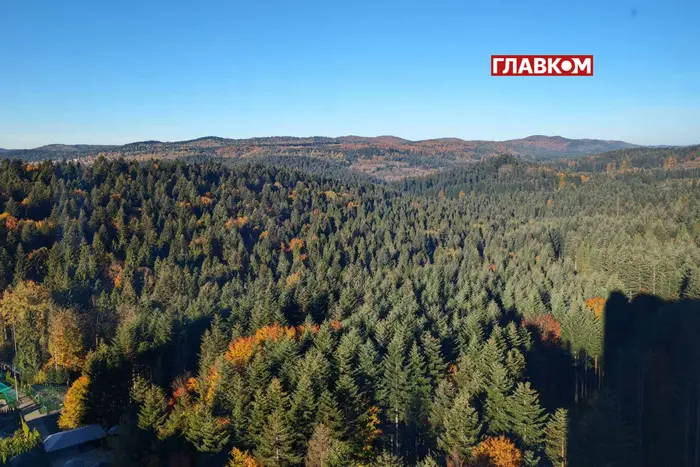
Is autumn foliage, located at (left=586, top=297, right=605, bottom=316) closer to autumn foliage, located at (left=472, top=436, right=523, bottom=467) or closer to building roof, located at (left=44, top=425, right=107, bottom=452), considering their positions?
autumn foliage, located at (left=472, top=436, right=523, bottom=467)

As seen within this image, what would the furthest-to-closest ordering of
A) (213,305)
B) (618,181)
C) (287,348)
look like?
(618,181) → (213,305) → (287,348)

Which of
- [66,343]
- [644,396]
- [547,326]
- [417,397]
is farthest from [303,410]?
[547,326]

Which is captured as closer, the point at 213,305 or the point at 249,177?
the point at 213,305

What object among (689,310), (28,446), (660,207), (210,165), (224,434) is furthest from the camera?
(210,165)

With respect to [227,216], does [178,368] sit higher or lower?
lower

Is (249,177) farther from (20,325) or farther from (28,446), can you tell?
(28,446)

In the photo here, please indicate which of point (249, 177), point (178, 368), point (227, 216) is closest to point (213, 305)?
point (178, 368)

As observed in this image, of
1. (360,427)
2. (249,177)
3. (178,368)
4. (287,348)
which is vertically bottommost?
(178,368)

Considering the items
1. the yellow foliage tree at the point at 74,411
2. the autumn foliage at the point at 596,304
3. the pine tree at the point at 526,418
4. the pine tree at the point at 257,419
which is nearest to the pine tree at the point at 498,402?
the pine tree at the point at 526,418

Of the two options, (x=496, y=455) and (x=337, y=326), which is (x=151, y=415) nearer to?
(x=337, y=326)
